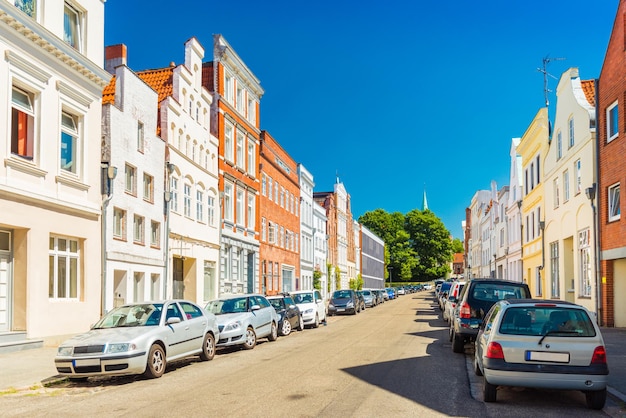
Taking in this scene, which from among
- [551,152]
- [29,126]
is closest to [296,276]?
[551,152]

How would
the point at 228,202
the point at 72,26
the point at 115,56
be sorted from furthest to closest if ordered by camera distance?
the point at 228,202 → the point at 115,56 → the point at 72,26

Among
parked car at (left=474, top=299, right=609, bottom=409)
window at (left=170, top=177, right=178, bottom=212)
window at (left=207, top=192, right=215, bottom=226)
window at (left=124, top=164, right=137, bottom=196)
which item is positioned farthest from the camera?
window at (left=207, top=192, right=215, bottom=226)

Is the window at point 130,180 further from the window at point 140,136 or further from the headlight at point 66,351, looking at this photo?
the headlight at point 66,351

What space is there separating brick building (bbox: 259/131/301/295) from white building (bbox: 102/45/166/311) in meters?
15.6

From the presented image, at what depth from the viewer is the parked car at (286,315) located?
2345 centimetres

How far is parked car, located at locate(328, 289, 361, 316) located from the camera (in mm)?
39469

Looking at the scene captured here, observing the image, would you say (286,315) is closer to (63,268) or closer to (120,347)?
(63,268)

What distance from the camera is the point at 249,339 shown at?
1856cm

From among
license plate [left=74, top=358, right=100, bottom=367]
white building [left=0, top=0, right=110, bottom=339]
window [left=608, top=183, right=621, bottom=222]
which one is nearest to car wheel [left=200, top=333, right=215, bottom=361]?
license plate [left=74, top=358, right=100, bottom=367]

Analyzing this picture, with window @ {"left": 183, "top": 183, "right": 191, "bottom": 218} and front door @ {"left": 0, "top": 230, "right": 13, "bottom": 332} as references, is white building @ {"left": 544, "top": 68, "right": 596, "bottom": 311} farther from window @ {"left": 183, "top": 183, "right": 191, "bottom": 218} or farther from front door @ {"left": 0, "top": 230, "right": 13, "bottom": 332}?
front door @ {"left": 0, "top": 230, "right": 13, "bottom": 332}

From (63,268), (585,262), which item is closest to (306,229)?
(585,262)

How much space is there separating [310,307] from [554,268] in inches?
530

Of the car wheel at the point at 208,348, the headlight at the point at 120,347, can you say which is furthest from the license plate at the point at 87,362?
the car wheel at the point at 208,348

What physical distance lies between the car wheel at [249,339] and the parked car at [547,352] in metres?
9.72
